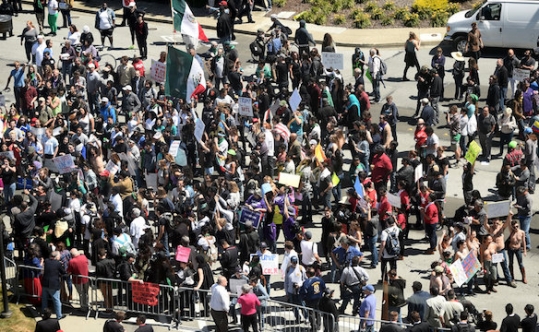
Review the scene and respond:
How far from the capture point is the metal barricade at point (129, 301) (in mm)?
21748

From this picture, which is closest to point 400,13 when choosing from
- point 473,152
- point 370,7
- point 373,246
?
point 370,7

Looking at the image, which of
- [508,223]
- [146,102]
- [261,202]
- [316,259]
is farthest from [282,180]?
[146,102]

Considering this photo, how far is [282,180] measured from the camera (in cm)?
2433

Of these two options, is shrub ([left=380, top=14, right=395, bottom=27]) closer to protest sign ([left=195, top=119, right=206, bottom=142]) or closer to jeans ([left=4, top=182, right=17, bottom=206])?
protest sign ([left=195, top=119, right=206, bottom=142])

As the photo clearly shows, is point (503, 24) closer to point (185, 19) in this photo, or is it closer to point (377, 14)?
point (377, 14)

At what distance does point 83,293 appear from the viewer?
2241 cm

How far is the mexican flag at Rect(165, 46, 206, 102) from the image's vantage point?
2714cm

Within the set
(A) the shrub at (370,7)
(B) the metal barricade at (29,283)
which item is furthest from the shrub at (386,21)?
(B) the metal barricade at (29,283)

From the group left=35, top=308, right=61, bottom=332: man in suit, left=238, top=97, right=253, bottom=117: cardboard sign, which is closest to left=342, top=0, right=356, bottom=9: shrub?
left=238, top=97, right=253, bottom=117: cardboard sign

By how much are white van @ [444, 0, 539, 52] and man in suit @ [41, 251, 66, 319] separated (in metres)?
17.7

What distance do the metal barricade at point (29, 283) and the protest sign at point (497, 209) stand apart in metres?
9.19

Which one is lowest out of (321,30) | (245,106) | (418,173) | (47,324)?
(47,324)

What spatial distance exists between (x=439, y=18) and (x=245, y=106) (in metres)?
12.4

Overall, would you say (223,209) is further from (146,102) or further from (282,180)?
(146,102)
